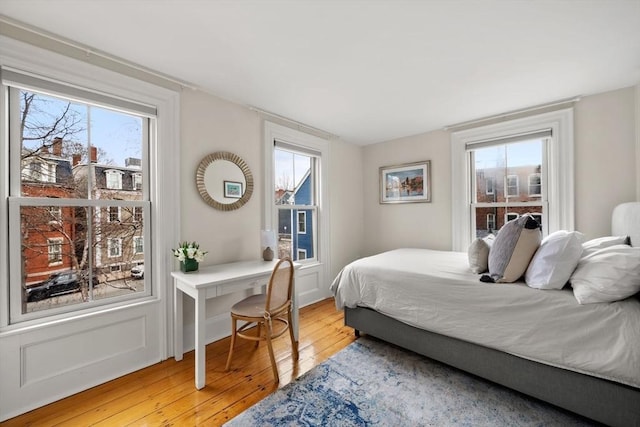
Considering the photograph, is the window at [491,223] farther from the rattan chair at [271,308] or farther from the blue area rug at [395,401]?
the rattan chair at [271,308]

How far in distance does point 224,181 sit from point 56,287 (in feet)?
4.70

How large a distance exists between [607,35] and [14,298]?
4.10 metres

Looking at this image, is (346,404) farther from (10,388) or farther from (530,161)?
(530,161)

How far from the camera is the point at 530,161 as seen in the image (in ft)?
9.75

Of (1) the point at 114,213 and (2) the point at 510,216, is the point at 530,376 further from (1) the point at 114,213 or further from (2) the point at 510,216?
(1) the point at 114,213

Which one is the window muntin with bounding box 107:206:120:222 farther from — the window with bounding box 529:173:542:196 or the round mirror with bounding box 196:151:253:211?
the window with bounding box 529:173:542:196

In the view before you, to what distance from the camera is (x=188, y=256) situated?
85.4 inches

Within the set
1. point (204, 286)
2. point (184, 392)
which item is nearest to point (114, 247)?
point (204, 286)

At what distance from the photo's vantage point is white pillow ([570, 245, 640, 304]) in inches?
56.0

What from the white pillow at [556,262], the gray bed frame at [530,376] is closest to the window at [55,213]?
the gray bed frame at [530,376]

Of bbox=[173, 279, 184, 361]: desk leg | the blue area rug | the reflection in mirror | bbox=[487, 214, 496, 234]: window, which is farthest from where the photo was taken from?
bbox=[487, 214, 496, 234]: window

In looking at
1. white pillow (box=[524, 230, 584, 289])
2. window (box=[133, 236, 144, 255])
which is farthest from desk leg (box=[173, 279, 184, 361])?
white pillow (box=[524, 230, 584, 289])

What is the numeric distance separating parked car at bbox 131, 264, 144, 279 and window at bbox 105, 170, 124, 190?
2.14ft

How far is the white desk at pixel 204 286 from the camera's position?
1.85 metres
